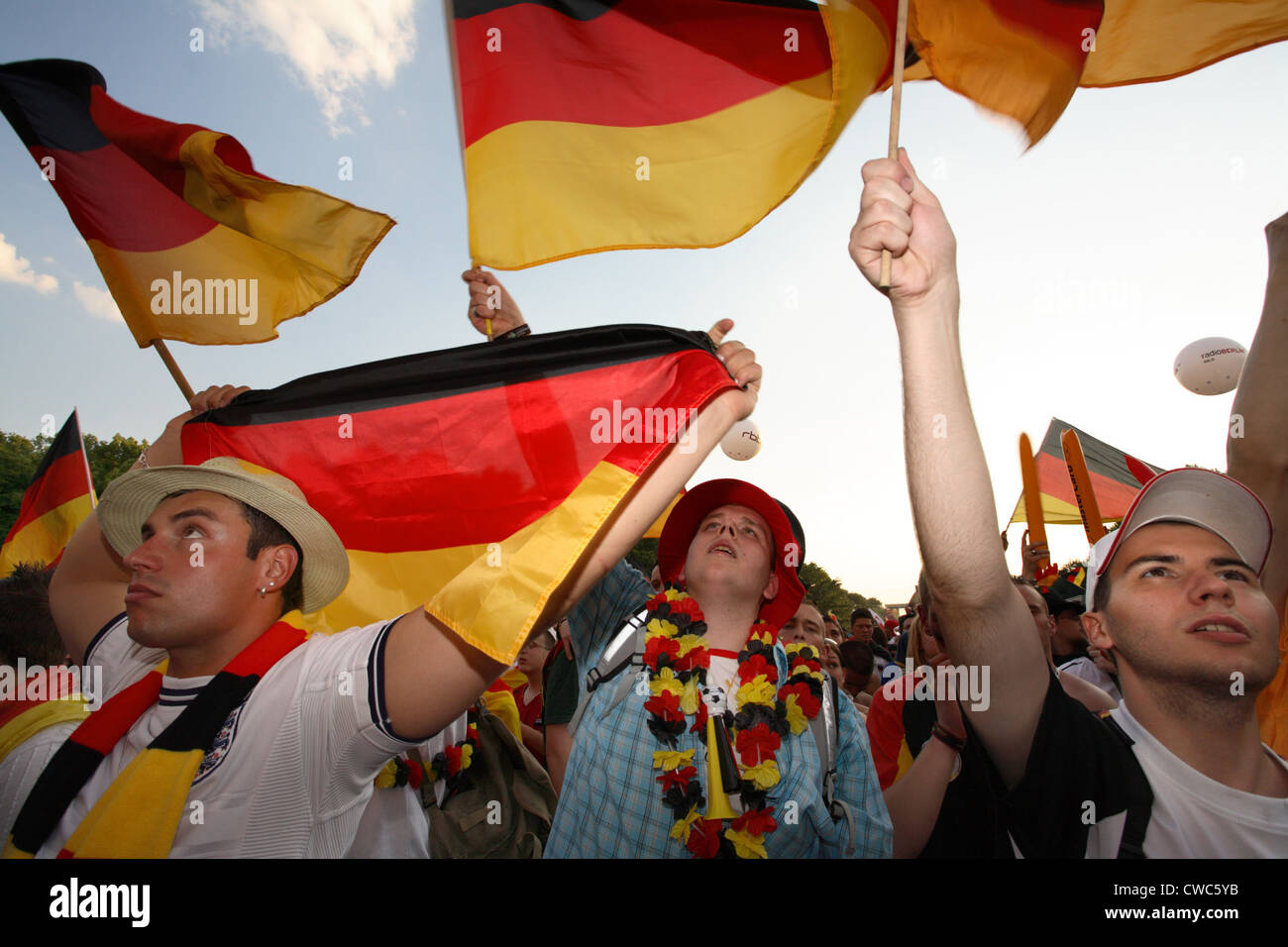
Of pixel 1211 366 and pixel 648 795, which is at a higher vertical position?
pixel 1211 366

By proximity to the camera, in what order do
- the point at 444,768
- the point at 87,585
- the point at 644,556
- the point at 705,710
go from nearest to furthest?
the point at 87,585 → the point at 705,710 → the point at 444,768 → the point at 644,556

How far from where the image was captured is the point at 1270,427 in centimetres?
224

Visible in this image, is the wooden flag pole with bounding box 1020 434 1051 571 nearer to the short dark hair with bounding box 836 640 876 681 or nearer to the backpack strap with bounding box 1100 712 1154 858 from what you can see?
the short dark hair with bounding box 836 640 876 681

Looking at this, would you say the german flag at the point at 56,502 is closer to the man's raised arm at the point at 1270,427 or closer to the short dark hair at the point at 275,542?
the short dark hair at the point at 275,542

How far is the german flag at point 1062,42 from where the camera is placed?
2.49m

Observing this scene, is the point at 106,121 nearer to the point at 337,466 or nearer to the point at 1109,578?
the point at 337,466

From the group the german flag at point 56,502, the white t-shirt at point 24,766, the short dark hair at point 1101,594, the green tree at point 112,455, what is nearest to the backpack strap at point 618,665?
the short dark hair at point 1101,594

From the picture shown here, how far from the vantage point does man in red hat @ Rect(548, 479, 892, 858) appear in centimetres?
240

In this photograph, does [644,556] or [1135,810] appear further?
[644,556]

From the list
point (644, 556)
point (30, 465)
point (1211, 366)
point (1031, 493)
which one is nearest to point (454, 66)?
point (1031, 493)

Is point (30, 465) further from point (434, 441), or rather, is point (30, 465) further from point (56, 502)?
point (434, 441)

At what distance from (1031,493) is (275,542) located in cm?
425

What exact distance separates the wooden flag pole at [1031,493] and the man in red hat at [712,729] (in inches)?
85.0
